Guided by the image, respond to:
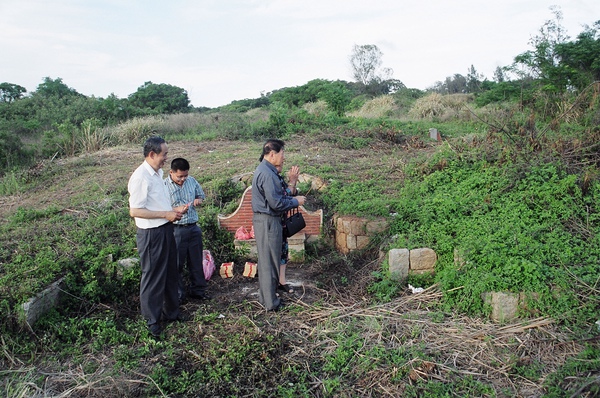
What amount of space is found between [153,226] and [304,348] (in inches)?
69.3

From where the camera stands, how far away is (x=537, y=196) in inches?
215

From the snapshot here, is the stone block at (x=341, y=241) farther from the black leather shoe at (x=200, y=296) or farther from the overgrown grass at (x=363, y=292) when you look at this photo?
the black leather shoe at (x=200, y=296)

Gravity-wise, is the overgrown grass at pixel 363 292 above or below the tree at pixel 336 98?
below

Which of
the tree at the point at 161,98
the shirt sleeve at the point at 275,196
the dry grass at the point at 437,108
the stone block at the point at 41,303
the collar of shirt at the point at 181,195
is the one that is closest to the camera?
the stone block at the point at 41,303

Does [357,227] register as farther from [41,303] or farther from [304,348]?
[41,303]

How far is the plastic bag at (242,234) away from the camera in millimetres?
6512

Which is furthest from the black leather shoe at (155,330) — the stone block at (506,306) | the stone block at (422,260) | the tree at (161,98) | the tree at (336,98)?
the tree at (161,98)

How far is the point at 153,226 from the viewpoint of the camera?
165 inches

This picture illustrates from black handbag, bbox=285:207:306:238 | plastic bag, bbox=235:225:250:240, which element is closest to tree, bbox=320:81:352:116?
plastic bag, bbox=235:225:250:240

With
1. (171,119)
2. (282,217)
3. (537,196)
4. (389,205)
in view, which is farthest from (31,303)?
(171,119)

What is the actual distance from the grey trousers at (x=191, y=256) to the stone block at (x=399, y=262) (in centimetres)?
219

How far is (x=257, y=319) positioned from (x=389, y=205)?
2.73 metres

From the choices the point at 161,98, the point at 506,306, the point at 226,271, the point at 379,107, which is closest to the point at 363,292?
the point at 506,306

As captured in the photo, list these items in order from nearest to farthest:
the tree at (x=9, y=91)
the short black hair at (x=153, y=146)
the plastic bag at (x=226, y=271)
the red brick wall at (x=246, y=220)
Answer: the short black hair at (x=153, y=146), the plastic bag at (x=226, y=271), the red brick wall at (x=246, y=220), the tree at (x=9, y=91)
